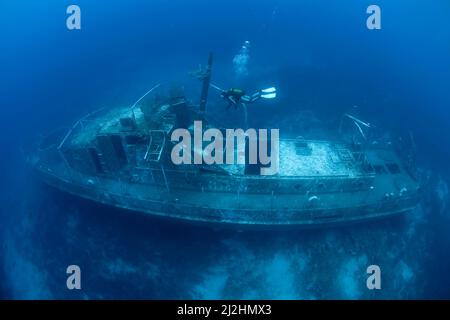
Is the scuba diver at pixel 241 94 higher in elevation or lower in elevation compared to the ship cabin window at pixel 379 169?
higher

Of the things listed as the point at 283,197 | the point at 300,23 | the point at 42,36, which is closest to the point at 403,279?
the point at 283,197

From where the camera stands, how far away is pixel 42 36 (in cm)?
4175

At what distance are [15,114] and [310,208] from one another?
30394mm

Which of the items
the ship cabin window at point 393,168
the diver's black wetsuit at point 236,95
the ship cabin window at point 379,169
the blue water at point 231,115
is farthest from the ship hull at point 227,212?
the diver's black wetsuit at point 236,95

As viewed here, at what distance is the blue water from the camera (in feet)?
51.3

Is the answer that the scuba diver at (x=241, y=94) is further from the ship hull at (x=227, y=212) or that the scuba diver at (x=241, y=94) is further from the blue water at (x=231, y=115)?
the blue water at (x=231, y=115)

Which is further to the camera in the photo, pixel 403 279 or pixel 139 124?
pixel 139 124

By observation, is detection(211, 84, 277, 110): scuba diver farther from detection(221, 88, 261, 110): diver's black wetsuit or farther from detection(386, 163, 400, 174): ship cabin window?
detection(386, 163, 400, 174): ship cabin window

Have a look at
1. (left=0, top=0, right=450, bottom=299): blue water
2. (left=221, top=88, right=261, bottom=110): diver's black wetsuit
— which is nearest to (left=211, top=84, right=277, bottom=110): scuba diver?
(left=221, top=88, right=261, bottom=110): diver's black wetsuit

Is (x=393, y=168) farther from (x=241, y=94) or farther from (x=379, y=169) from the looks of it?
(x=241, y=94)

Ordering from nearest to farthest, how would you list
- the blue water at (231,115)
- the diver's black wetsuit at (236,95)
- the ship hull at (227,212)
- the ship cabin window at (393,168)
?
the diver's black wetsuit at (236,95) < the ship hull at (227,212) < the blue water at (231,115) < the ship cabin window at (393,168)

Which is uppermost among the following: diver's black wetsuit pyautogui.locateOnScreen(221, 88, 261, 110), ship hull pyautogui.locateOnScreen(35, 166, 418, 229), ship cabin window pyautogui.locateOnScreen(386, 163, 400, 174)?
diver's black wetsuit pyautogui.locateOnScreen(221, 88, 261, 110)

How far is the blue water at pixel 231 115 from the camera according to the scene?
51.3 feet

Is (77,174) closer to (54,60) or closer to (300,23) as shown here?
(54,60)
